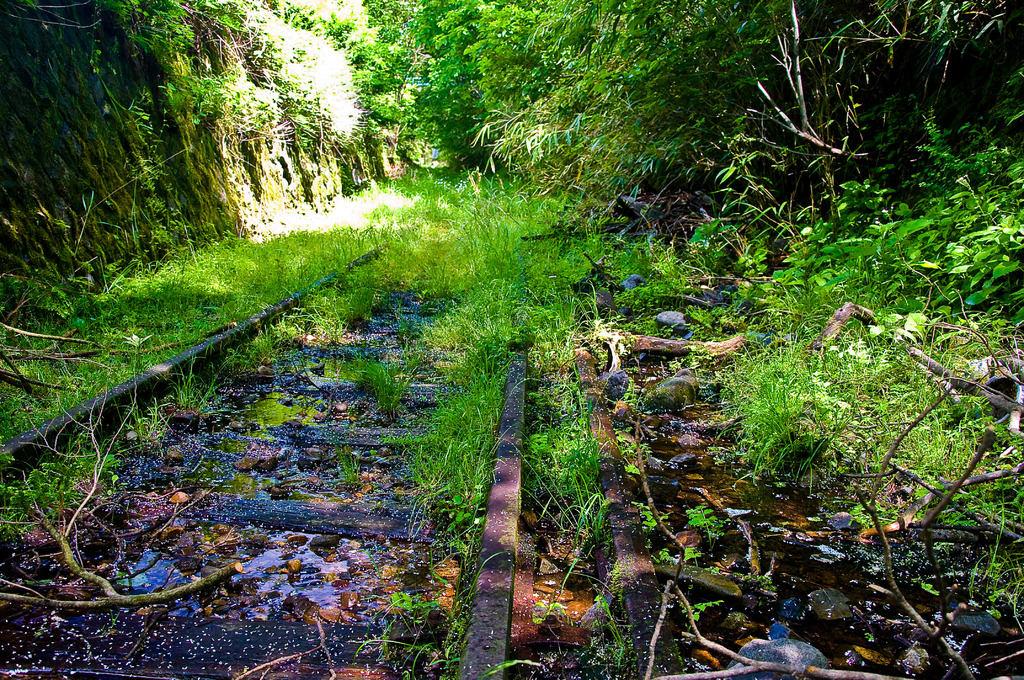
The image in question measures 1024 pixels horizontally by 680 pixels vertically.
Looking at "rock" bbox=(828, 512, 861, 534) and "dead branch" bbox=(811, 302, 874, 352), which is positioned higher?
"dead branch" bbox=(811, 302, 874, 352)

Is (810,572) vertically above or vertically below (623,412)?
below

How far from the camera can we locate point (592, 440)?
8.11 ft

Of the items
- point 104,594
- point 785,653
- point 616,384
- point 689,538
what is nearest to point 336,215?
point 616,384

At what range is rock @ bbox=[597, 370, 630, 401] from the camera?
3.55m

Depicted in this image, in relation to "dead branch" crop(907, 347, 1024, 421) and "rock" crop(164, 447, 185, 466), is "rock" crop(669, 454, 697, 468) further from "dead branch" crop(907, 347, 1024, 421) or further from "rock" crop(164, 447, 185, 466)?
"rock" crop(164, 447, 185, 466)

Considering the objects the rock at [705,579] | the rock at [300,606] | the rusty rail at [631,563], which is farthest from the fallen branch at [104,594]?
the rock at [705,579]

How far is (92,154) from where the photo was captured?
5332mm

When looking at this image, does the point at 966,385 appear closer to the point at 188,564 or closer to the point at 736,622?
the point at 736,622

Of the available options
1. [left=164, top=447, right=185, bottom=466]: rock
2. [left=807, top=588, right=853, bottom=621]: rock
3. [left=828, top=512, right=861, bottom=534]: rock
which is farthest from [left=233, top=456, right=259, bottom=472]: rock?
[left=828, top=512, right=861, bottom=534]: rock

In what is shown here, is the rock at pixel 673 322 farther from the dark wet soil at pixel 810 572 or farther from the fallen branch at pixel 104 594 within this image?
the fallen branch at pixel 104 594

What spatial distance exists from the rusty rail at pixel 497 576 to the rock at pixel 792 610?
0.84 m

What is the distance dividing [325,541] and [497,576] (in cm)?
80

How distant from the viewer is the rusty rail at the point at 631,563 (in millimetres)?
1390

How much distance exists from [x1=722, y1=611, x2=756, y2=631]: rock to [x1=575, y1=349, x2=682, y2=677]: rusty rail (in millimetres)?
303
